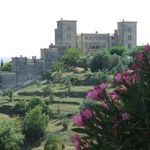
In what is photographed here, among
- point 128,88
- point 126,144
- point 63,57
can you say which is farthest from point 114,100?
point 63,57

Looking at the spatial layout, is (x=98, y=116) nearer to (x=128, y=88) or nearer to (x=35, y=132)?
(x=128, y=88)

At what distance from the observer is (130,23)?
532 feet

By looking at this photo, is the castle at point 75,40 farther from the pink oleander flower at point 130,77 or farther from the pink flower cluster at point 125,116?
the pink flower cluster at point 125,116

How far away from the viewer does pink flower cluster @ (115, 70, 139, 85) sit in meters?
6.80

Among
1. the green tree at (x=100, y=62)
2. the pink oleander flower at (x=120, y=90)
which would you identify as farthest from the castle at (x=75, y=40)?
the pink oleander flower at (x=120, y=90)

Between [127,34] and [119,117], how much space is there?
154 m

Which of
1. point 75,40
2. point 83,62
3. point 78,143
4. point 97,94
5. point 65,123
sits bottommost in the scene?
point 65,123

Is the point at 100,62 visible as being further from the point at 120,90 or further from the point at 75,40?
the point at 120,90

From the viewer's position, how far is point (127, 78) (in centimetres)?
698

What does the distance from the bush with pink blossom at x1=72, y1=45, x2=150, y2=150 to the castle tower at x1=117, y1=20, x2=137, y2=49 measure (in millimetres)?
151119

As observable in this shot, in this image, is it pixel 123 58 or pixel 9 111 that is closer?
pixel 9 111

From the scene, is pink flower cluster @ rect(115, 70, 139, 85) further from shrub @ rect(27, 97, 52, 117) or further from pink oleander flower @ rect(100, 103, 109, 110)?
shrub @ rect(27, 97, 52, 117)

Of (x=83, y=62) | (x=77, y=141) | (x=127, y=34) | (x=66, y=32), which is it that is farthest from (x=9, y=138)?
(x=127, y=34)

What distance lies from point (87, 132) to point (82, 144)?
0.95 feet
